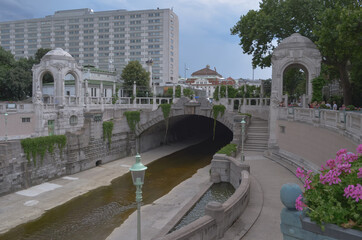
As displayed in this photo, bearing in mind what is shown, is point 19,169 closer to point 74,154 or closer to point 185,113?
point 74,154

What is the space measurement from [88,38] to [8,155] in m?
78.5

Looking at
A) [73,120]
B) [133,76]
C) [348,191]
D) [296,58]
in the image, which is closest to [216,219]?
[348,191]

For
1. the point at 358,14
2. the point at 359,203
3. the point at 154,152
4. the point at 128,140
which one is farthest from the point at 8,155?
the point at 358,14

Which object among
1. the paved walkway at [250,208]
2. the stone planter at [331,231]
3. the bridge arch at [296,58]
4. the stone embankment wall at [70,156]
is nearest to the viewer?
the stone planter at [331,231]

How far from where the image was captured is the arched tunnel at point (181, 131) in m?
41.5

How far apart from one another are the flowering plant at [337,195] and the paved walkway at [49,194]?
719 inches

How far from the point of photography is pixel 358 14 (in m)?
A: 20.3

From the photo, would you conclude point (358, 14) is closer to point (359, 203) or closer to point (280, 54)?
point (280, 54)

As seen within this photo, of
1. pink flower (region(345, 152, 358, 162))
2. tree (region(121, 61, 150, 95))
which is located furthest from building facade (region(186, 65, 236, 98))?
pink flower (region(345, 152, 358, 162))

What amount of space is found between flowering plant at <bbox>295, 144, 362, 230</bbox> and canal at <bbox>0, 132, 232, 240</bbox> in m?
13.9

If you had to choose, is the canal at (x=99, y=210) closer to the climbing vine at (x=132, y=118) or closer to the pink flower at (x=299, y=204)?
the climbing vine at (x=132, y=118)

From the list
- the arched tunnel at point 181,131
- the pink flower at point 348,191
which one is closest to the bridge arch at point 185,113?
the arched tunnel at point 181,131

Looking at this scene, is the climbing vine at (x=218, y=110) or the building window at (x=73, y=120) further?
the climbing vine at (x=218, y=110)

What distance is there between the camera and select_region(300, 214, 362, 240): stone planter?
4465 millimetres
